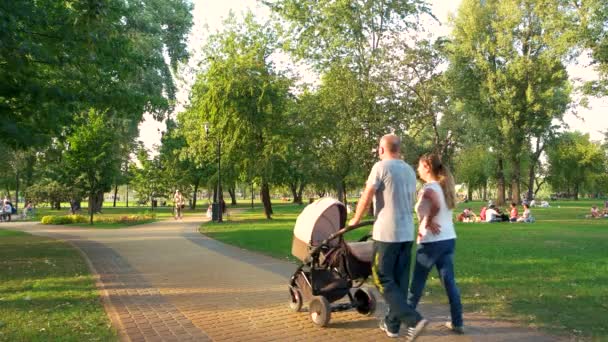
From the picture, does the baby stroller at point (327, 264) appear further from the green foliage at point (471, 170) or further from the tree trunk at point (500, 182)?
the green foliage at point (471, 170)

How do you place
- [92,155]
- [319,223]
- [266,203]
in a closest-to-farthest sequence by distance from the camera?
[319,223] → [92,155] → [266,203]

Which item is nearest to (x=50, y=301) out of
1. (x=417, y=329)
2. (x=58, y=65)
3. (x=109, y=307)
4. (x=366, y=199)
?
(x=109, y=307)

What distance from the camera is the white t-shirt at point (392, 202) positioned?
4918 millimetres

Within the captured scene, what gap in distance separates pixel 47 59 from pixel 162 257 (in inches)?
192

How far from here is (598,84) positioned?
31109 mm

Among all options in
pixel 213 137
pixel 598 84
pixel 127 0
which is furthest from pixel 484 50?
pixel 127 0

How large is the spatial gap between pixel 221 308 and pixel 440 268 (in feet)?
9.40

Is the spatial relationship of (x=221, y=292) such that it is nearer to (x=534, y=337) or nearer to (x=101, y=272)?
(x=101, y=272)

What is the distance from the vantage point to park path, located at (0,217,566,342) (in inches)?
209

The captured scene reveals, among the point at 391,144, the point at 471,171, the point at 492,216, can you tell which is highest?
the point at 471,171

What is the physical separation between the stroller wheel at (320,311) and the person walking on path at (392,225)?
0.76m

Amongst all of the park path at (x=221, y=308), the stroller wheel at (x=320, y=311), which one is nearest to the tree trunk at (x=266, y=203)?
the park path at (x=221, y=308)

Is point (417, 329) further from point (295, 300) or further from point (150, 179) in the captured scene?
point (150, 179)

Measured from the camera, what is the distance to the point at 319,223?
5.95 metres
